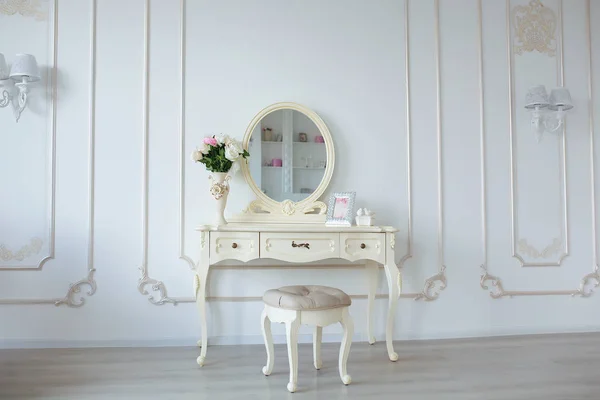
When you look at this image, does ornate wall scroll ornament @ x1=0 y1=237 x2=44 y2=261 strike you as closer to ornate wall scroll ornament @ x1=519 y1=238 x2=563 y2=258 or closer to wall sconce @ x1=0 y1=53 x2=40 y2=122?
wall sconce @ x1=0 y1=53 x2=40 y2=122

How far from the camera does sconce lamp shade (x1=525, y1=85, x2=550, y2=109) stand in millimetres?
3348

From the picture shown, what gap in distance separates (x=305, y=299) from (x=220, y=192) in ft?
3.29

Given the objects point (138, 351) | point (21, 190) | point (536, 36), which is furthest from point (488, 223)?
point (21, 190)

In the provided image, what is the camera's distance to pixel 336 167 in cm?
327

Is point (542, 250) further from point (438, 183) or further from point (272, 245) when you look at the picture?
point (272, 245)

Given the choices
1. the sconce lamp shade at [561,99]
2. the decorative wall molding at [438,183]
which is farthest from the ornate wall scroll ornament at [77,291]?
the sconce lamp shade at [561,99]

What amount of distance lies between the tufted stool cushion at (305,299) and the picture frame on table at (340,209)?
63cm

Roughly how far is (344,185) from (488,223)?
116 centimetres

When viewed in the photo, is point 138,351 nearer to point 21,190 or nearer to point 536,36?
point 21,190

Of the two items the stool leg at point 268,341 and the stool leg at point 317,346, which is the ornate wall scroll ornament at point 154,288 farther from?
the stool leg at point 317,346

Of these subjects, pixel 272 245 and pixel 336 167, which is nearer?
pixel 272 245

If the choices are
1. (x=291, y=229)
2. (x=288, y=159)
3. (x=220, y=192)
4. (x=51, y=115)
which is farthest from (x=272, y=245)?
(x=51, y=115)

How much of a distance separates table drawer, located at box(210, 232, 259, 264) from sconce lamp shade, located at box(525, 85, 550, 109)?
2.35m

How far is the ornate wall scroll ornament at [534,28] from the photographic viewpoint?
11.6 feet
